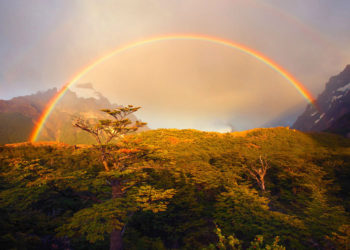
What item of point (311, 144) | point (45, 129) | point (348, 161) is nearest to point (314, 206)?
point (348, 161)

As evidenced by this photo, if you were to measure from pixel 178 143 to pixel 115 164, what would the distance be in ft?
45.1

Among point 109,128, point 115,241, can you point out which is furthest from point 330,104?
point 115,241

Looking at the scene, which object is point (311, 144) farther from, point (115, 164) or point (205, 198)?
point (115, 164)

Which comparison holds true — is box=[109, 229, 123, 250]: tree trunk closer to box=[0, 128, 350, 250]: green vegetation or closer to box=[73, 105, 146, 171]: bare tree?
box=[0, 128, 350, 250]: green vegetation

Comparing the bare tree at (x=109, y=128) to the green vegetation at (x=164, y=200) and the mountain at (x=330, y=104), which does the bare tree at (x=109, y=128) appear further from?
the mountain at (x=330, y=104)

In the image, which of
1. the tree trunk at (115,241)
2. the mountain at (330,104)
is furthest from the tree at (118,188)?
the mountain at (330,104)

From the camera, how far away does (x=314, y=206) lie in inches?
394

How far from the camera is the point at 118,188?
11656 millimetres

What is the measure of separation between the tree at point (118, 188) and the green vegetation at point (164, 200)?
9 centimetres

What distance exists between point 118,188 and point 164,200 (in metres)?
5.02

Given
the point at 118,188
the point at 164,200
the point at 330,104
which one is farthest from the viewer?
the point at 330,104

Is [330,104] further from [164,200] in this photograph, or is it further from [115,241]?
[115,241]

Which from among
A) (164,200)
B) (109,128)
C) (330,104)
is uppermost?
(330,104)

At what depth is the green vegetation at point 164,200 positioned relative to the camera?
859cm
